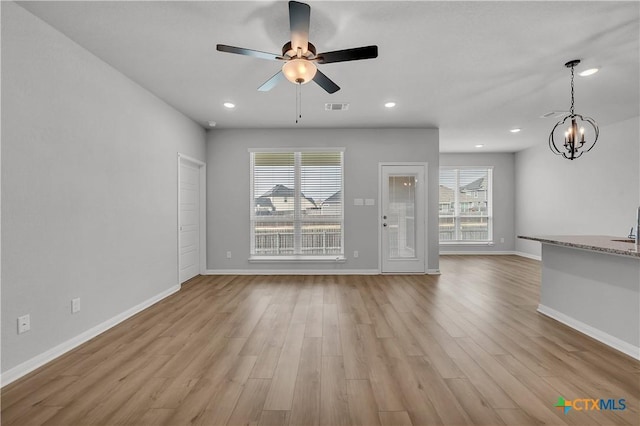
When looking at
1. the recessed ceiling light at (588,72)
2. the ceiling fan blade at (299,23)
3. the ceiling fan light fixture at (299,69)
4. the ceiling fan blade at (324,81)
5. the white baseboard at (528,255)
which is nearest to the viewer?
the ceiling fan blade at (299,23)

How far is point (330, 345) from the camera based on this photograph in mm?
2584

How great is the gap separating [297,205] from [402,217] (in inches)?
80.2

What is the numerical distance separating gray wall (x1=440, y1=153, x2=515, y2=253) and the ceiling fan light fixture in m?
7.08

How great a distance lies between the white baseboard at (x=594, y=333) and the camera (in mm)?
2400

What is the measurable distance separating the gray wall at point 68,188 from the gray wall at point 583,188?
A: 765cm

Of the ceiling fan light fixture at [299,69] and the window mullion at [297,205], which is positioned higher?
→ the ceiling fan light fixture at [299,69]

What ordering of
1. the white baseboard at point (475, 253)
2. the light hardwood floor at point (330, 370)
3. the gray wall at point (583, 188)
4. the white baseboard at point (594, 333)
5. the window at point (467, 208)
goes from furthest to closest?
the window at point (467, 208) → the white baseboard at point (475, 253) → the gray wall at point (583, 188) → the white baseboard at point (594, 333) → the light hardwood floor at point (330, 370)

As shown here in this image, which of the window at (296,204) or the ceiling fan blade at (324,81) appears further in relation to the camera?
the window at (296,204)

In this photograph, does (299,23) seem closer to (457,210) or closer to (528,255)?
(457,210)

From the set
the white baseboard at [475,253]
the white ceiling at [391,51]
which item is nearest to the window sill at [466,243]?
the white baseboard at [475,253]

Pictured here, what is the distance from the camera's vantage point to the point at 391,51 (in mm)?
2836

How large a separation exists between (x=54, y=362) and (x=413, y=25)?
4.08 m

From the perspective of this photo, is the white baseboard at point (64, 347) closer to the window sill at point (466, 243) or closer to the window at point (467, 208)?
the window sill at point (466, 243)

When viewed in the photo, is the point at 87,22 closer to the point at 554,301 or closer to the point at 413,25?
the point at 413,25
